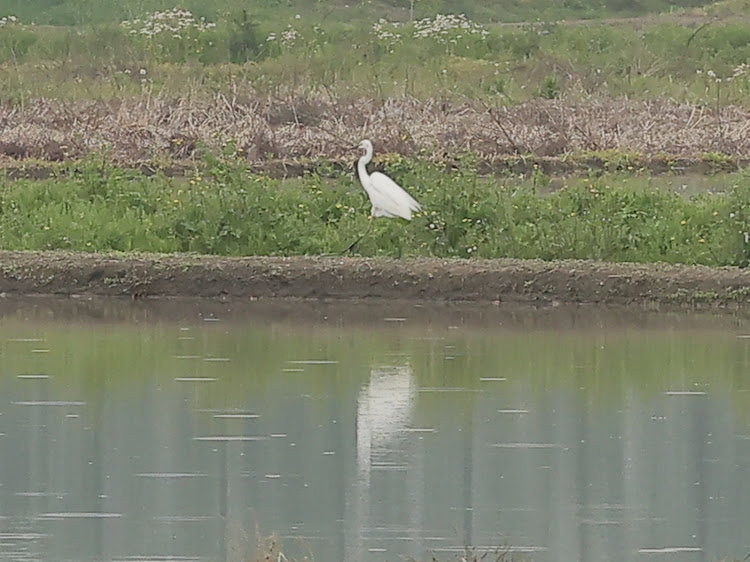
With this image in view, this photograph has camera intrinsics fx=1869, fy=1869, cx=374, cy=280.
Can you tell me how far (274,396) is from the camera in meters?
9.02

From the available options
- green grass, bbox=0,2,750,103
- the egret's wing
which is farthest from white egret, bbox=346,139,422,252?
green grass, bbox=0,2,750,103

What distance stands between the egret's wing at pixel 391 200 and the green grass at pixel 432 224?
12cm

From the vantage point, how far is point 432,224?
44.4 ft

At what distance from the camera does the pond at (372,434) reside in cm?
646

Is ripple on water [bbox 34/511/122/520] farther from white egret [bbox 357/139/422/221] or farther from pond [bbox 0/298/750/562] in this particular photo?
white egret [bbox 357/139/422/221]

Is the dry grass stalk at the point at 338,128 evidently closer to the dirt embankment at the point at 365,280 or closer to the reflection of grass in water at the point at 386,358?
the dirt embankment at the point at 365,280

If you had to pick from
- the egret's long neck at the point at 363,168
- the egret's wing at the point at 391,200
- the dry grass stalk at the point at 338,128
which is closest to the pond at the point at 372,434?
the egret's wing at the point at 391,200

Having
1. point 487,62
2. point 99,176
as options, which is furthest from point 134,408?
point 487,62

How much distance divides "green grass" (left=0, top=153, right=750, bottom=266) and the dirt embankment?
714 mm

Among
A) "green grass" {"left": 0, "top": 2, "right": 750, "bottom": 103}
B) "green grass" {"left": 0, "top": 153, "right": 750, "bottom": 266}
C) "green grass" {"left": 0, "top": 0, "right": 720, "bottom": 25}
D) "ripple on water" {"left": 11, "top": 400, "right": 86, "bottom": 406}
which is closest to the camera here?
"ripple on water" {"left": 11, "top": 400, "right": 86, "bottom": 406}

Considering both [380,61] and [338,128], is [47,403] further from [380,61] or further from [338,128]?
[380,61]

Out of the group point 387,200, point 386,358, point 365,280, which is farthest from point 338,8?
point 386,358

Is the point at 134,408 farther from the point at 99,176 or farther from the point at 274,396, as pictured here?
the point at 99,176

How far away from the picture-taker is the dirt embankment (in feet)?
40.7
